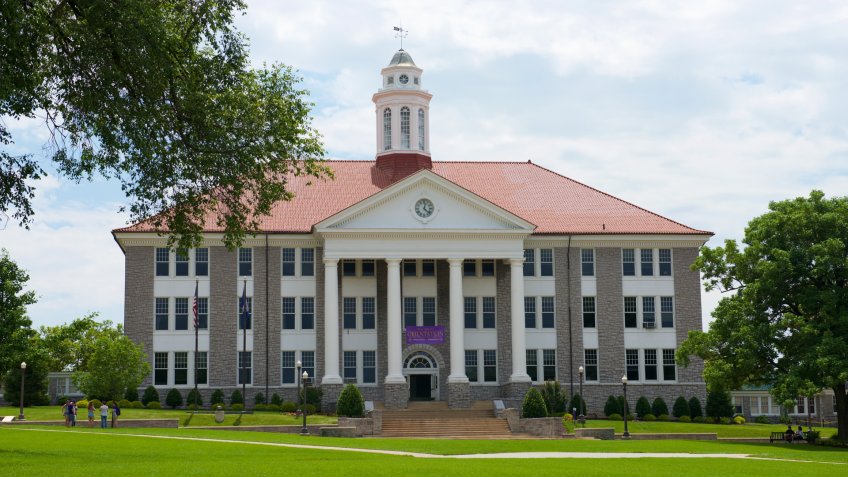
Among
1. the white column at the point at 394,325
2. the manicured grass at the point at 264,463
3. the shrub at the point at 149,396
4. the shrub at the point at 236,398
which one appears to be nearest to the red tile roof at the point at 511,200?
the white column at the point at 394,325

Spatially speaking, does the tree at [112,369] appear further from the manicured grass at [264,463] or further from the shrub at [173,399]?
the manicured grass at [264,463]

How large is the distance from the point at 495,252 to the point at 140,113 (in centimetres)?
3712

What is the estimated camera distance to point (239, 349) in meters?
59.9

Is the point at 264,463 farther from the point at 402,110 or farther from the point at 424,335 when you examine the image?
the point at 402,110

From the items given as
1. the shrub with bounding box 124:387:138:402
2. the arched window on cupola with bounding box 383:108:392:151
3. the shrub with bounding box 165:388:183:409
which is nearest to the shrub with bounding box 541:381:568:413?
the arched window on cupola with bounding box 383:108:392:151

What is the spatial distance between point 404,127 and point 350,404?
20760 mm

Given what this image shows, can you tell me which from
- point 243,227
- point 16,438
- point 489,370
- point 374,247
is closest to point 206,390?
point 374,247

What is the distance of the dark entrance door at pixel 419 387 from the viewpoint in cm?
6069

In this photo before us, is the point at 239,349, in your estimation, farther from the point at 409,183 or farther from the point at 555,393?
the point at 555,393

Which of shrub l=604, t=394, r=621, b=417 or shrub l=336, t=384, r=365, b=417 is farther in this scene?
shrub l=604, t=394, r=621, b=417

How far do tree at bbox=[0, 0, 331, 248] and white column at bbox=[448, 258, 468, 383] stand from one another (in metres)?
29.8

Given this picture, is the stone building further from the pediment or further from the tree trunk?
the tree trunk

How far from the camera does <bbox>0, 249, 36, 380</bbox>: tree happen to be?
6234cm

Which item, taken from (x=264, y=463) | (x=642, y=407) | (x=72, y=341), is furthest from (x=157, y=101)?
(x=72, y=341)
